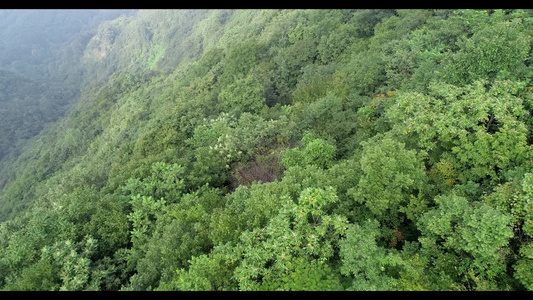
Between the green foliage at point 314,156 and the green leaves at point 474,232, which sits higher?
the green leaves at point 474,232

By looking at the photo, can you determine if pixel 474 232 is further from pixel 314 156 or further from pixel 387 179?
Answer: pixel 314 156

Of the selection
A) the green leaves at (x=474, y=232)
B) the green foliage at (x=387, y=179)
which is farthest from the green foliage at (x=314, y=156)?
the green leaves at (x=474, y=232)

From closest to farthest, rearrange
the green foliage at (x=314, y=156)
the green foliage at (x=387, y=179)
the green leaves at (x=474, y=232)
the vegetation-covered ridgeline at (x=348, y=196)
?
the green leaves at (x=474, y=232) < the vegetation-covered ridgeline at (x=348, y=196) < the green foliage at (x=387, y=179) < the green foliage at (x=314, y=156)

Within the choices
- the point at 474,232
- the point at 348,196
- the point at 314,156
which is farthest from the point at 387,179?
the point at 314,156

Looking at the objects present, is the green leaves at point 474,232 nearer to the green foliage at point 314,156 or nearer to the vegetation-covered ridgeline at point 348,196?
the vegetation-covered ridgeline at point 348,196

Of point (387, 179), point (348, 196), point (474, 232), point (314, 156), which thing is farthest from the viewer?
point (314, 156)

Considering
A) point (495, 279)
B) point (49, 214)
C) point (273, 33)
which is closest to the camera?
point (495, 279)

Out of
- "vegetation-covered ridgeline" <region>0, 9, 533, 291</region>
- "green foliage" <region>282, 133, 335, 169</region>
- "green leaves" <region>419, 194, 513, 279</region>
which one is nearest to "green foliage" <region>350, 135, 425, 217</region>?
"vegetation-covered ridgeline" <region>0, 9, 533, 291</region>

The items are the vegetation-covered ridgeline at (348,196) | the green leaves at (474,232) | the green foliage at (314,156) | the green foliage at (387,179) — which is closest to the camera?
the green leaves at (474,232)

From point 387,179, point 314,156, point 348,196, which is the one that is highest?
point 387,179
